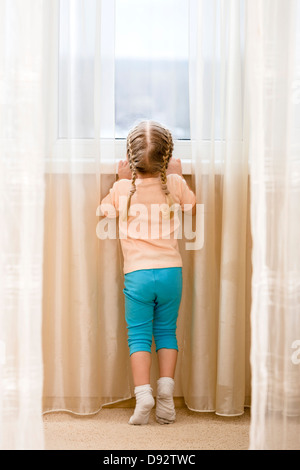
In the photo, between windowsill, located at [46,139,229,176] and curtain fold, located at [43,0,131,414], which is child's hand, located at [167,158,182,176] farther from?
curtain fold, located at [43,0,131,414]

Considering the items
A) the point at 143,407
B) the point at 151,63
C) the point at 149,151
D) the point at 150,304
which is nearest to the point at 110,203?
the point at 149,151

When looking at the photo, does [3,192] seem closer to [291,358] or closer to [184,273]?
[291,358]

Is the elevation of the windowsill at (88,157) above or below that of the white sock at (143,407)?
above

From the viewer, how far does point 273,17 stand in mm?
1182

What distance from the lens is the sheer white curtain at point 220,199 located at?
1.72 m

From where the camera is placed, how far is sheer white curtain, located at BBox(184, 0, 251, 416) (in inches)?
67.9

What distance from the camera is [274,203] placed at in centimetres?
119

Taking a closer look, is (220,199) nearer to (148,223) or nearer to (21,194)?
(148,223)

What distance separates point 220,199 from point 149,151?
0.92 feet

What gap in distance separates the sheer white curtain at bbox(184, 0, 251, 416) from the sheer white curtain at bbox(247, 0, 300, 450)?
20.3 inches

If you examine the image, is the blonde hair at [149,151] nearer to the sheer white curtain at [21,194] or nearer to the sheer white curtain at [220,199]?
the sheer white curtain at [220,199]

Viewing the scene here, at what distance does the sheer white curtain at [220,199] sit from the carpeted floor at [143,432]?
0.25 feet

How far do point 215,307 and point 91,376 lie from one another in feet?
1.48

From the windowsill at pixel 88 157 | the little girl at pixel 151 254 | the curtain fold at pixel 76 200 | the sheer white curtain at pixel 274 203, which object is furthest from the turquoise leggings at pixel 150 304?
the sheer white curtain at pixel 274 203
